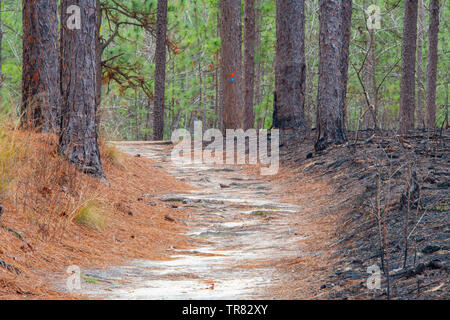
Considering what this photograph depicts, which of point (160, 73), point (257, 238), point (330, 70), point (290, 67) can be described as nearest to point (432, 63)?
point (290, 67)

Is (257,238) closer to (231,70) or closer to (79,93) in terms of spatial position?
(79,93)

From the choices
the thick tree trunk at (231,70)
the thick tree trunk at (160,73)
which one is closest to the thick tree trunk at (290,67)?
the thick tree trunk at (231,70)

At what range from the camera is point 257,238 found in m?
6.18

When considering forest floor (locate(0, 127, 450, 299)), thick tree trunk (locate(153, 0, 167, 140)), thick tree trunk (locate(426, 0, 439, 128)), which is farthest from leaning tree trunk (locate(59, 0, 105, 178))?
thick tree trunk (locate(426, 0, 439, 128))

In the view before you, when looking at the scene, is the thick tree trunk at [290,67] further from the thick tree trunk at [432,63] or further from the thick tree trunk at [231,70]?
the thick tree trunk at [432,63]

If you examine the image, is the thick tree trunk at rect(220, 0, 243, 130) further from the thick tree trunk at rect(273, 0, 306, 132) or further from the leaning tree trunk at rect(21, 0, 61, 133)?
the leaning tree trunk at rect(21, 0, 61, 133)

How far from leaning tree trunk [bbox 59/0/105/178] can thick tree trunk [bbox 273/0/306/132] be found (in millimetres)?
7533

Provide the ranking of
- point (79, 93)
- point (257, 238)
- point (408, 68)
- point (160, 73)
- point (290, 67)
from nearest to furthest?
point (257, 238) → point (79, 93) → point (290, 67) → point (408, 68) → point (160, 73)

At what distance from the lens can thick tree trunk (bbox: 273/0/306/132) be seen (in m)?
13.9

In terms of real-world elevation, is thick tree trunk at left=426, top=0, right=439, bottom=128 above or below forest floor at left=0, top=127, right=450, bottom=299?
above

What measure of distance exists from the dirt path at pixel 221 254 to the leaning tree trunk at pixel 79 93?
1.68 metres

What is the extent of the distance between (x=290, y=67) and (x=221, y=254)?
9.25 metres

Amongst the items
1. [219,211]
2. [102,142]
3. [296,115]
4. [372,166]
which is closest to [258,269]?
[219,211]
